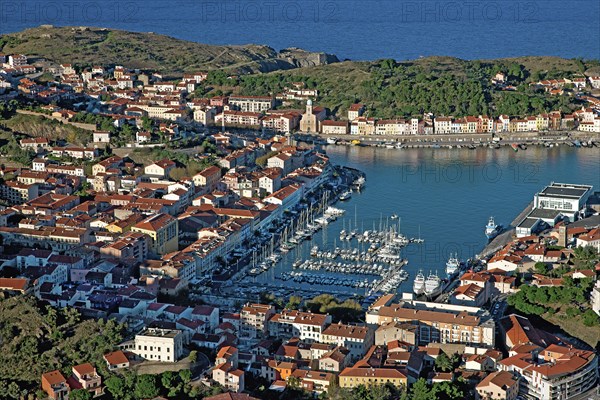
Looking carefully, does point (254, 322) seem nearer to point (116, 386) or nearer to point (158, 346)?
point (158, 346)

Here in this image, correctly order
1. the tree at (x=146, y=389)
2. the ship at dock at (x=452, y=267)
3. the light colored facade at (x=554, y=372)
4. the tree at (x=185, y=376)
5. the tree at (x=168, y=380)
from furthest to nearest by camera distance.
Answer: the ship at dock at (x=452, y=267)
the light colored facade at (x=554, y=372)
the tree at (x=185, y=376)
the tree at (x=168, y=380)
the tree at (x=146, y=389)

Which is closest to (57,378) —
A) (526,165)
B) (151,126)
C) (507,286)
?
(507,286)

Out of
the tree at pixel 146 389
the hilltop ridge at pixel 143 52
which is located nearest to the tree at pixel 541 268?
the tree at pixel 146 389

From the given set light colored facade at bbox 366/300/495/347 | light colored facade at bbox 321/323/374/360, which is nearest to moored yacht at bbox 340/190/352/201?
light colored facade at bbox 366/300/495/347

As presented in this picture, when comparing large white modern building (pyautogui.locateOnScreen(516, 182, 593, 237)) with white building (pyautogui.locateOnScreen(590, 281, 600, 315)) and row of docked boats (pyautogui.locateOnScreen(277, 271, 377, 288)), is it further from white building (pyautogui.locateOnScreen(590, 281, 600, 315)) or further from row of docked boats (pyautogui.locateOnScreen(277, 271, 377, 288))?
white building (pyautogui.locateOnScreen(590, 281, 600, 315))

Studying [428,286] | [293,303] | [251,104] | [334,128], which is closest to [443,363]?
[293,303]

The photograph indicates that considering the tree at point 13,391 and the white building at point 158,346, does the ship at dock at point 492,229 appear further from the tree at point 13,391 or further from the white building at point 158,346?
the tree at point 13,391

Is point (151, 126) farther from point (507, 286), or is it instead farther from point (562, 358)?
point (562, 358)
